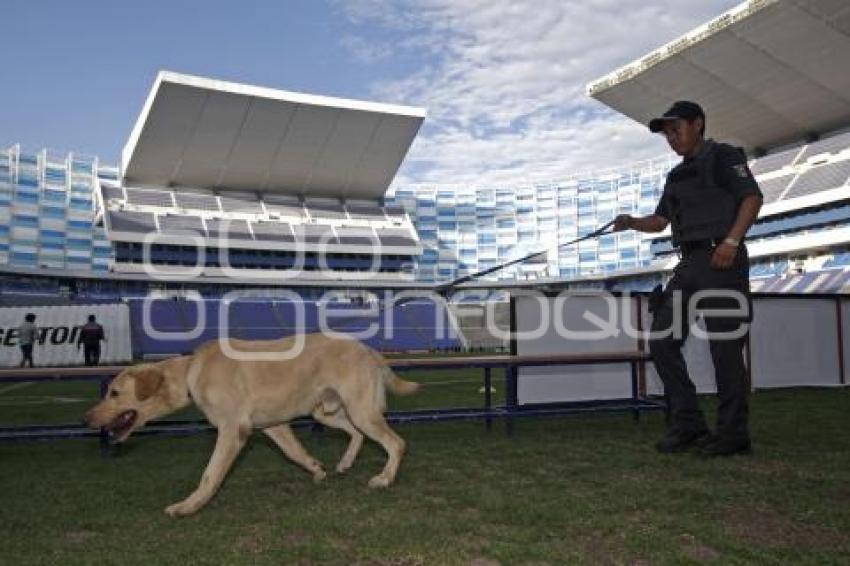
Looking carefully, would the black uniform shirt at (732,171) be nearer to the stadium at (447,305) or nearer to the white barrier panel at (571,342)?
the stadium at (447,305)

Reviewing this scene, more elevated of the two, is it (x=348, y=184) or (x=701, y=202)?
(x=348, y=184)

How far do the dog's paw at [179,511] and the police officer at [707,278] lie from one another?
364cm

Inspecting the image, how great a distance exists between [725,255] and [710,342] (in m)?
0.70

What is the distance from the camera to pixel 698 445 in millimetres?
5414

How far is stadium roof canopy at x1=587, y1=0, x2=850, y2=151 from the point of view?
42.8 meters

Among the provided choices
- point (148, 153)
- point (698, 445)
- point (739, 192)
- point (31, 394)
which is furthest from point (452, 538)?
point (148, 153)

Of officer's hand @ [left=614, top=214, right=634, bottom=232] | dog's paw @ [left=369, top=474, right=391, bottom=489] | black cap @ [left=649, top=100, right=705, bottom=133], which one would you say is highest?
black cap @ [left=649, top=100, right=705, bottom=133]

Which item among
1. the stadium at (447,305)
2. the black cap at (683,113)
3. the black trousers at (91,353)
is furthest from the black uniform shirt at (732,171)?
the black trousers at (91,353)

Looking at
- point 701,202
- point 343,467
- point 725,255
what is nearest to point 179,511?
point 343,467

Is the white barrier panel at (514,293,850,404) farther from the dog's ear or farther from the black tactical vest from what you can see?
the dog's ear

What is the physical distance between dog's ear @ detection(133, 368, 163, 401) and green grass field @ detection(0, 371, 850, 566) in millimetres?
669

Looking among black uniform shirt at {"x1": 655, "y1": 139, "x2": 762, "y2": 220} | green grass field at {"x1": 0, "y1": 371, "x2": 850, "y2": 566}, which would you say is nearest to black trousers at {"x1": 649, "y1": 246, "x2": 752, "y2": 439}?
green grass field at {"x1": 0, "y1": 371, "x2": 850, "y2": 566}

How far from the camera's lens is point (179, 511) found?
387 centimetres

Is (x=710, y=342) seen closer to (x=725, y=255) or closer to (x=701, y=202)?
(x=725, y=255)
